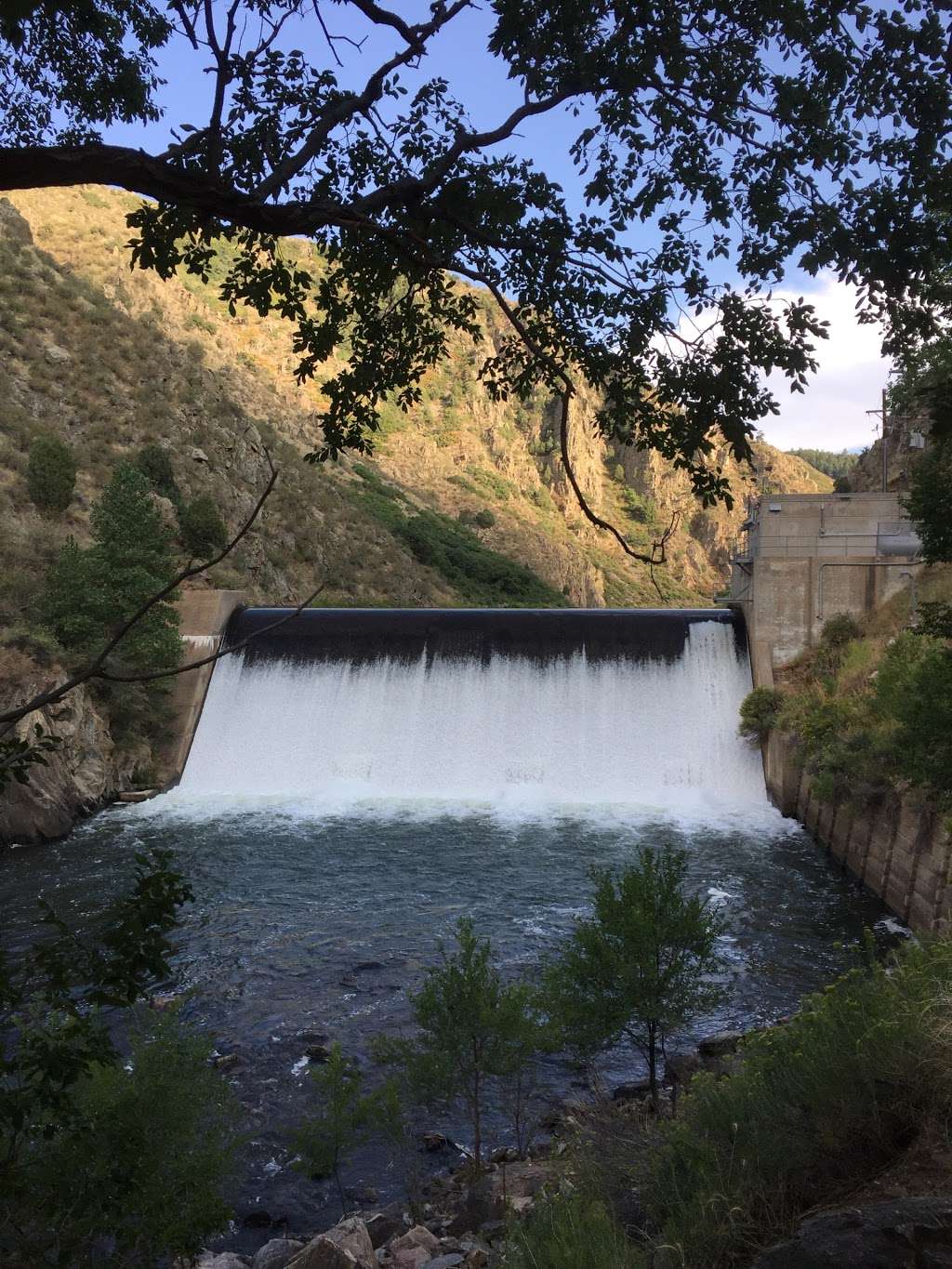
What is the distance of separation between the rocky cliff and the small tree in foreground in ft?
31.8

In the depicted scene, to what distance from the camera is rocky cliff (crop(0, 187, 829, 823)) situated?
3344 cm

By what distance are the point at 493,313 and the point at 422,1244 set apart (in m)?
94.5

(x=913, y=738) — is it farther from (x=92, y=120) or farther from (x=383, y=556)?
(x=383, y=556)

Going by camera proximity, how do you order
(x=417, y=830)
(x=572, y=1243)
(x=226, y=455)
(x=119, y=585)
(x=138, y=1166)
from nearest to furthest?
1. (x=572, y=1243)
2. (x=138, y=1166)
3. (x=417, y=830)
4. (x=119, y=585)
5. (x=226, y=455)

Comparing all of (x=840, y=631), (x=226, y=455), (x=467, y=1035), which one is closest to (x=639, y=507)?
(x=226, y=455)

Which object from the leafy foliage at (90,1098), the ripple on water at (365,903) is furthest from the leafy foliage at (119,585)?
the leafy foliage at (90,1098)

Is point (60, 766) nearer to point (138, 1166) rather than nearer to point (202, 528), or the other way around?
point (202, 528)

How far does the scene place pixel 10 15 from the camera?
7.25 feet

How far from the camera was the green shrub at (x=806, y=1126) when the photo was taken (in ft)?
14.3

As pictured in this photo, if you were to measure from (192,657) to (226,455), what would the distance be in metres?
18.7

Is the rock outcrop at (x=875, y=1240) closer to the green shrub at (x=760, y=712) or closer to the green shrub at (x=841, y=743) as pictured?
the green shrub at (x=841, y=743)

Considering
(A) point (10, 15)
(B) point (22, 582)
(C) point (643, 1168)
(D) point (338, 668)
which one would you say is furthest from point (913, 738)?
(B) point (22, 582)

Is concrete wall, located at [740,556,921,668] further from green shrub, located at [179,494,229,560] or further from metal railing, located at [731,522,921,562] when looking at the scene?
green shrub, located at [179,494,229,560]

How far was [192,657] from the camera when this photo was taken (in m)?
26.2
